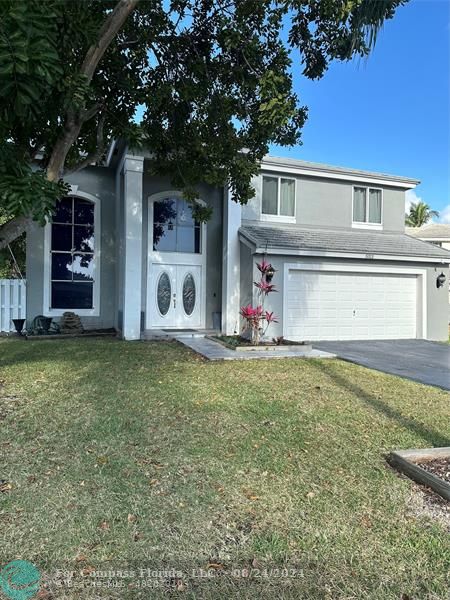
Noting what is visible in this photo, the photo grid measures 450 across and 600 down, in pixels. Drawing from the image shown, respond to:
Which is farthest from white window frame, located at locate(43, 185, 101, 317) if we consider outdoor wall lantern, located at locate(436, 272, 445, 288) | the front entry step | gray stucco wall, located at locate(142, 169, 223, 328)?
outdoor wall lantern, located at locate(436, 272, 445, 288)

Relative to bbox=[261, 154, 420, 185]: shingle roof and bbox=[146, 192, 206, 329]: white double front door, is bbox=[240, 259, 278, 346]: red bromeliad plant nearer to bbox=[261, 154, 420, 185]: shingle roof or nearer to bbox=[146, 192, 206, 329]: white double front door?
bbox=[146, 192, 206, 329]: white double front door

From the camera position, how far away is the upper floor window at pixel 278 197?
14.1m

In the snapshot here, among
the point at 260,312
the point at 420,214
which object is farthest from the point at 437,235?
the point at 260,312

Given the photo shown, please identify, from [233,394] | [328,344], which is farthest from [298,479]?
[328,344]

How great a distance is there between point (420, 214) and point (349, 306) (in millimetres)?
37453

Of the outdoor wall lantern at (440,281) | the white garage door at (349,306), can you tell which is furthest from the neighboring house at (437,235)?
the white garage door at (349,306)

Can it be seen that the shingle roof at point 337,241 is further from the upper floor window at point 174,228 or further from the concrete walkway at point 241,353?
the concrete walkway at point 241,353

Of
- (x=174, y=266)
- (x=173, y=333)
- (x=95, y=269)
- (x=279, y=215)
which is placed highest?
(x=279, y=215)

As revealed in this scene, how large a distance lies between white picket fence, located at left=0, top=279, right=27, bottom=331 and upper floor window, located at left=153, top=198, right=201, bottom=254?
164 inches

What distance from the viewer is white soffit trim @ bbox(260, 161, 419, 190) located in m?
13.9

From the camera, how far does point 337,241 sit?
545 inches

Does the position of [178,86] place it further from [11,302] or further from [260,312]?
[11,302]

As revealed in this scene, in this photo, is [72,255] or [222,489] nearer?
[222,489]

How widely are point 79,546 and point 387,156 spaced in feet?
67.4
